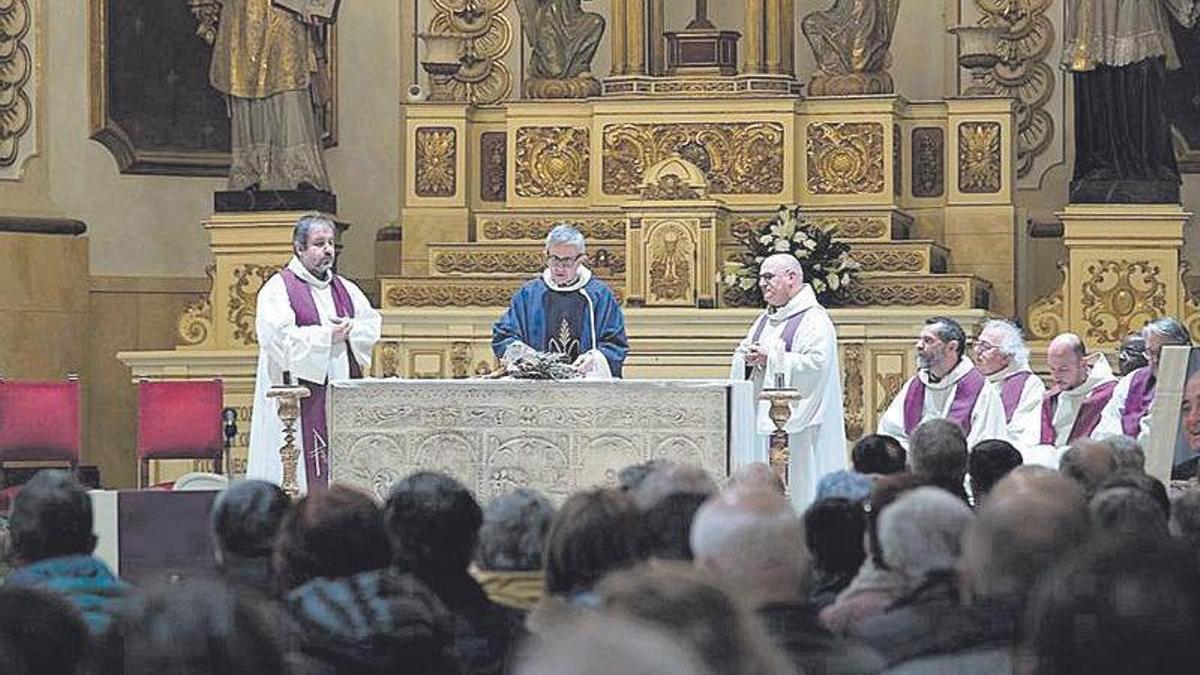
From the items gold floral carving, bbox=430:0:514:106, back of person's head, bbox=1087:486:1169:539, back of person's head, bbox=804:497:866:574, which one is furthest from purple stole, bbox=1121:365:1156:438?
gold floral carving, bbox=430:0:514:106

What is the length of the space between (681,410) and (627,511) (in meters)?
6.47

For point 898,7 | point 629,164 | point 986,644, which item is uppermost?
point 898,7

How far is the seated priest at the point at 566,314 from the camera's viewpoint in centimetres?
1232

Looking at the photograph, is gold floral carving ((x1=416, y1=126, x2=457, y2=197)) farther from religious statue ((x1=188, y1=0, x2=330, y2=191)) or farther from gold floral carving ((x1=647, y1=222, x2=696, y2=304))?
gold floral carving ((x1=647, y1=222, x2=696, y2=304))

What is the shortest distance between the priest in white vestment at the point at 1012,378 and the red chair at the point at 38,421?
5117 mm

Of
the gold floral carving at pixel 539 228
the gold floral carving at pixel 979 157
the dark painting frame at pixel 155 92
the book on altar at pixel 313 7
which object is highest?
the book on altar at pixel 313 7

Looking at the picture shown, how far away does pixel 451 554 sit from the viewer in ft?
17.9

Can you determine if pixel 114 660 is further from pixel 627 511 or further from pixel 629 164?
pixel 629 164

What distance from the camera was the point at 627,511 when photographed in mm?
5070

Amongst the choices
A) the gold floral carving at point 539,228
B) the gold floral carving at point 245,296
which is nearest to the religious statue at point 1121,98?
the gold floral carving at point 539,228

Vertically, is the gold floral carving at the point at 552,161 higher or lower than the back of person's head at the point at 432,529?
higher

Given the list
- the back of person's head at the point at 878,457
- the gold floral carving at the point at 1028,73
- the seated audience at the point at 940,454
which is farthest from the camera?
the gold floral carving at the point at 1028,73

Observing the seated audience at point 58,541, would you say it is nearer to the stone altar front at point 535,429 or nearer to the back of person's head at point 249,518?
the back of person's head at point 249,518

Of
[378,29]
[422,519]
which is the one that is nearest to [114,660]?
[422,519]
